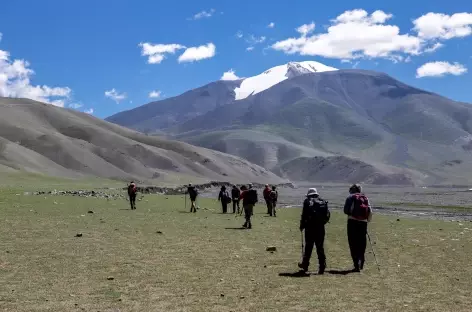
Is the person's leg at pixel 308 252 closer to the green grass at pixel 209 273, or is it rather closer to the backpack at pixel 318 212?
the backpack at pixel 318 212

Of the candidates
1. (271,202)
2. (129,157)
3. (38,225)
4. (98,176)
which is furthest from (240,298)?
(129,157)

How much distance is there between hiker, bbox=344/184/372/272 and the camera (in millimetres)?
16580

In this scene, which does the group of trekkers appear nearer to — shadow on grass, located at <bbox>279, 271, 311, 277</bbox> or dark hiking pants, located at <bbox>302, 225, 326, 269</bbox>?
dark hiking pants, located at <bbox>302, 225, 326, 269</bbox>

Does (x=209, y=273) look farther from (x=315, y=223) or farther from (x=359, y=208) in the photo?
(x=359, y=208)

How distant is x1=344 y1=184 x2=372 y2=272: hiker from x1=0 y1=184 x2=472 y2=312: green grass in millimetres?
577

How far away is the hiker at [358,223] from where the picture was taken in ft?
54.4

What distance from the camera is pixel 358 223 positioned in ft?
55.1

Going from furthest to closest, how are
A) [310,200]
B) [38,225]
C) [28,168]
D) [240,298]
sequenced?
[28,168] < [38,225] < [310,200] < [240,298]

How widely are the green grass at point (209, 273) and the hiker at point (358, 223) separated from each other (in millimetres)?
577

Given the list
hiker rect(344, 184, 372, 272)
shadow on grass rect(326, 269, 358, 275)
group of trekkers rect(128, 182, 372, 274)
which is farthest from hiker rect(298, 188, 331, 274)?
hiker rect(344, 184, 372, 272)

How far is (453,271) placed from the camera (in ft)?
54.2

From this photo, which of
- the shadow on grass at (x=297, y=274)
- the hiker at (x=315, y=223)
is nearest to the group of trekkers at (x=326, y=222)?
the hiker at (x=315, y=223)

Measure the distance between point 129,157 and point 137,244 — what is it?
176m

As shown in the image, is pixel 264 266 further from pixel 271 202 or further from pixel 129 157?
pixel 129 157
